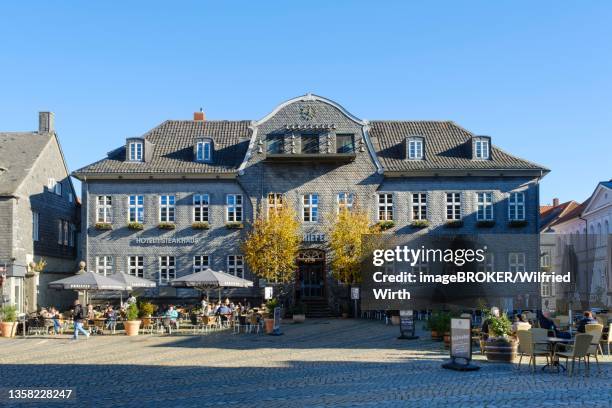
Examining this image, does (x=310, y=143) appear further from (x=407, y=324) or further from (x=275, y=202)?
(x=407, y=324)

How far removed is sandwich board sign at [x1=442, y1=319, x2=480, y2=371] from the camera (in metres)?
17.7

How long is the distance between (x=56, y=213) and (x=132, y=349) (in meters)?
21.3

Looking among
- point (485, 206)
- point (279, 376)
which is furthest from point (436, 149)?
point (279, 376)

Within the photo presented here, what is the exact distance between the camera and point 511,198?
41375 millimetres

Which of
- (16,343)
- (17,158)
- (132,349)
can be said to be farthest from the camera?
(17,158)

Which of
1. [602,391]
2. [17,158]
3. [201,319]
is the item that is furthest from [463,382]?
[17,158]

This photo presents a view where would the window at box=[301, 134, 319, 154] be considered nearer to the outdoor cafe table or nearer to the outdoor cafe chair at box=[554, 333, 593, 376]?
the outdoor cafe table

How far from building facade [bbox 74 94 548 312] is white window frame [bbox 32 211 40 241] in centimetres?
261

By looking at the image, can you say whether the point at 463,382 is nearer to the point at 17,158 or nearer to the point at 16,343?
the point at 16,343

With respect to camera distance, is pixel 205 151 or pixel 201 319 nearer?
pixel 201 319

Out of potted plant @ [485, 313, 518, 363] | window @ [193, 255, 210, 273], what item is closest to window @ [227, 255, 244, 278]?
window @ [193, 255, 210, 273]

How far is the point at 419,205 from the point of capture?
41438 millimetres

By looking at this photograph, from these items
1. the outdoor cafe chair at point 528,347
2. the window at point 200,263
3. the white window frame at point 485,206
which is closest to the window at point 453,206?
the white window frame at point 485,206

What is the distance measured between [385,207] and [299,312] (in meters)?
7.88
